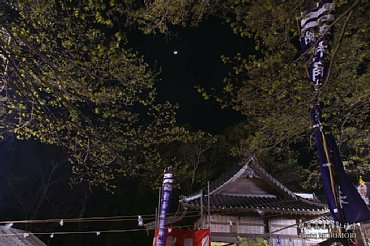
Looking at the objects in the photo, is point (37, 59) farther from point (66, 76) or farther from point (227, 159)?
point (227, 159)

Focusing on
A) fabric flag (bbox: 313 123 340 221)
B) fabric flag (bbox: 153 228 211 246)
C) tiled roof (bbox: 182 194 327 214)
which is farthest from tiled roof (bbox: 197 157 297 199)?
fabric flag (bbox: 313 123 340 221)

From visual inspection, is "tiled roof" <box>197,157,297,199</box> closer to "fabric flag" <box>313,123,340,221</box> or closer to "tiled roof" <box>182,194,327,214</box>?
"tiled roof" <box>182,194,327,214</box>

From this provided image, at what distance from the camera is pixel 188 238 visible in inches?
484

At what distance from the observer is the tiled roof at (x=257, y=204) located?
13563mm

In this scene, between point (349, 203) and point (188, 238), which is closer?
point (349, 203)

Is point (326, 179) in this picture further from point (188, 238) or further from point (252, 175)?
point (252, 175)

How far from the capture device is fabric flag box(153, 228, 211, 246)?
11.7m

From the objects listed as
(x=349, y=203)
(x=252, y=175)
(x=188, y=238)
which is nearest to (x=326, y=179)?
(x=349, y=203)

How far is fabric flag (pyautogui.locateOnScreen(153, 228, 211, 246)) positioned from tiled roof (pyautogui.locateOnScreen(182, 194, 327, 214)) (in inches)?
45.9

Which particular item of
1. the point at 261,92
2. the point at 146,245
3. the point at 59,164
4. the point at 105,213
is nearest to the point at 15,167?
the point at 59,164

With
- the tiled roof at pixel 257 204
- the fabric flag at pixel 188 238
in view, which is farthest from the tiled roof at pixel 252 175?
the fabric flag at pixel 188 238

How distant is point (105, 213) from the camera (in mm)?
27016

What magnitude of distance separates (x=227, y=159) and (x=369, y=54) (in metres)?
18.8

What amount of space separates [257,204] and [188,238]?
3.60 meters
